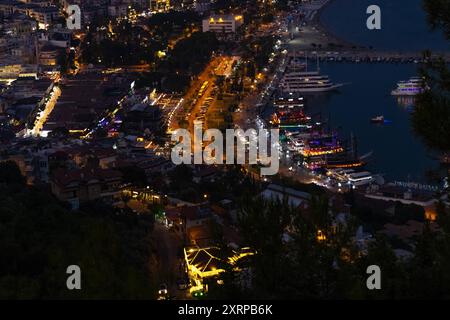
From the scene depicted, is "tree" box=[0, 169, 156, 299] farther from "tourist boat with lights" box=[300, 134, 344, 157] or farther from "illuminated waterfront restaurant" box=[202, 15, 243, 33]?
"illuminated waterfront restaurant" box=[202, 15, 243, 33]

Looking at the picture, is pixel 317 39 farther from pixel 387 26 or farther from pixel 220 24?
pixel 387 26

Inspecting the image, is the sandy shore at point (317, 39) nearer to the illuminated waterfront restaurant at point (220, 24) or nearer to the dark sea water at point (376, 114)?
the dark sea water at point (376, 114)

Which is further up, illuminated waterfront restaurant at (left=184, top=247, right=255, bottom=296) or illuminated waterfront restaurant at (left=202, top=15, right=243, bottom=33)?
illuminated waterfront restaurant at (left=202, top=15, right=243, bottom=33)

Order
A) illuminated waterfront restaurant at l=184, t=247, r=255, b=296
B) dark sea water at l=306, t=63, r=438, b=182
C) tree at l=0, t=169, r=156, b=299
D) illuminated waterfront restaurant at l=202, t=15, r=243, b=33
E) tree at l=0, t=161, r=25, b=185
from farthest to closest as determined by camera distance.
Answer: illuminated waterfront restaurant at l=202, t=15, r=243, b=33 → dark sea water at l=306, t=63, r=438, b=182 → tree at l=0, t=161, r=25, b=185 → illuminated waterfront restaurant at l=184, t=247, r=255, b=296 → tree at l=0, t=169, r=156, b=299

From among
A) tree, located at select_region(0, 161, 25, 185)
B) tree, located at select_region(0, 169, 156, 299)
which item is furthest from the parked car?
tree, located at select_region(0, 161, 25, 185)

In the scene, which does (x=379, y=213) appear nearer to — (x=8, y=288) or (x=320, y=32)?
(x=8, y=288)

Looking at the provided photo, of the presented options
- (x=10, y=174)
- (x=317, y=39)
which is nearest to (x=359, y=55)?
(x=317, y=39)
